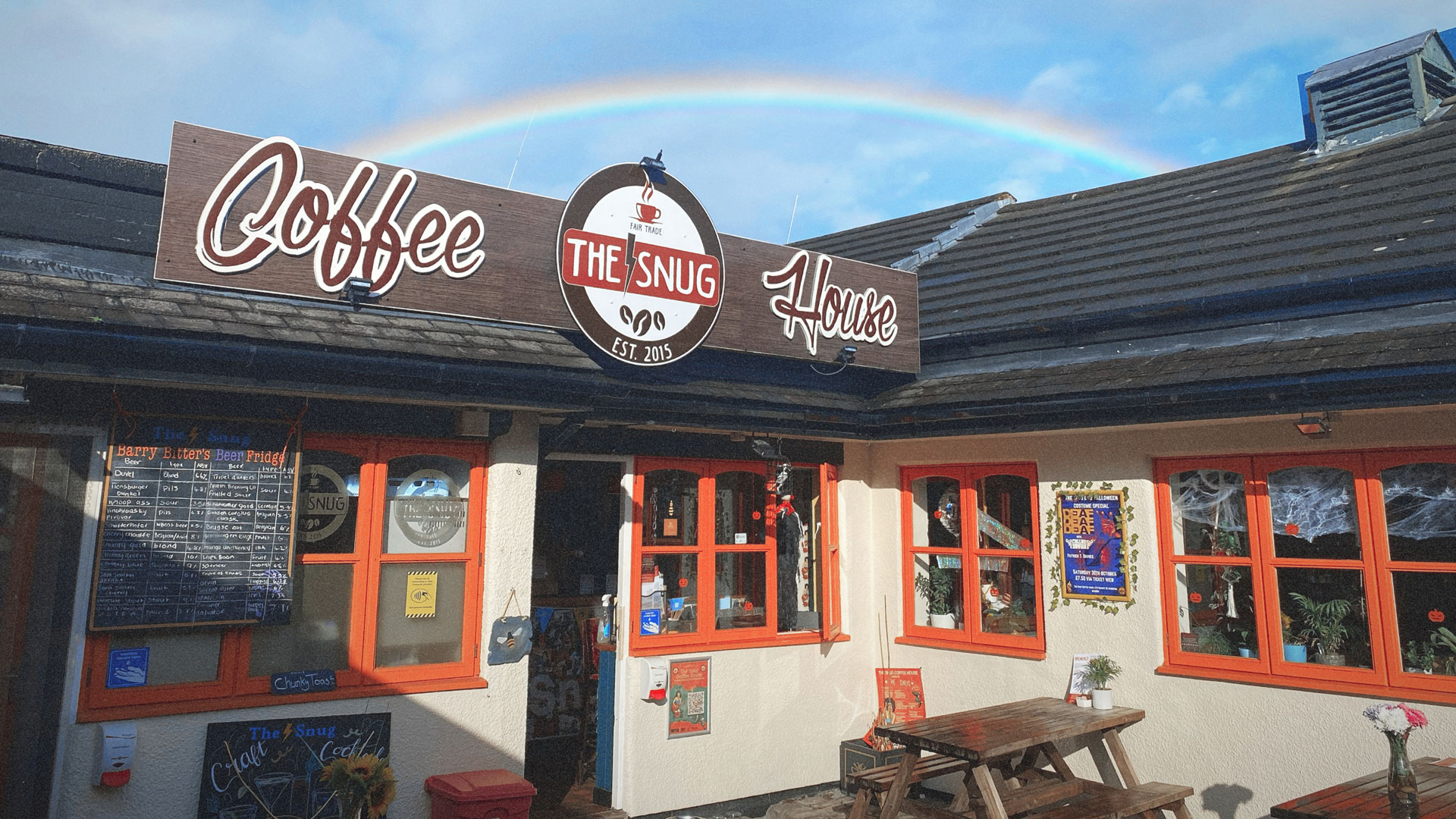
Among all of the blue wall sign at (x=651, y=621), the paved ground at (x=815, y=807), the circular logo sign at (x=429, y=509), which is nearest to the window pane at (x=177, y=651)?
the circular logo sign at (x=429, y=509)

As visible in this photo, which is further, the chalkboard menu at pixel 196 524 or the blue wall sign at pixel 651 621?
the blue wall sign at pixel 651 621

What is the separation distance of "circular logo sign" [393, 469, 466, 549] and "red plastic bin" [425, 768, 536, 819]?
154 cm

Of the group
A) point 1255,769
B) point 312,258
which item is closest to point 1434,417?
point 1255,769

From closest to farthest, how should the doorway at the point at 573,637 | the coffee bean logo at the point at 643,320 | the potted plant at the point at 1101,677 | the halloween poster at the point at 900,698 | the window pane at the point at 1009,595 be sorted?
the coffee bean logo at the point at 643,320
the potted plant at the point at 1101,677
the doorway at the point at 573,637
the window pane at the point at 1009,595
the halloween poster at the point at 900,698

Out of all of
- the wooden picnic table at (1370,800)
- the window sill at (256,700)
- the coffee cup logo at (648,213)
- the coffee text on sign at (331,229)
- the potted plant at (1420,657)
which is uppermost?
the coffee cup logo at (648,213)

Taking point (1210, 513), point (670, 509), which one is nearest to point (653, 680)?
point (670, 509)

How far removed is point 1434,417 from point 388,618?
705 cm

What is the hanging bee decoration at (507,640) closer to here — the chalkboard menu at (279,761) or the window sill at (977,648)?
the chalkboard menu at (279,761)

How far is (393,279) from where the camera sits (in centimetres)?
593

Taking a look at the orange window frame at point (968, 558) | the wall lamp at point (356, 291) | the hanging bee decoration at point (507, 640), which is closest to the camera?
the wall lamp at point (356, 291)

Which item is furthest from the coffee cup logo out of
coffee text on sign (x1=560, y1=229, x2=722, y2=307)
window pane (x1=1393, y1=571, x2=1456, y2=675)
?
window pane (x1=1393, y1=571, x2=1456, y2=675)

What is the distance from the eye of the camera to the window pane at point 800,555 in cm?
843

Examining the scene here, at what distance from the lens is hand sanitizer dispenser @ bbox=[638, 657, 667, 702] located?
7.41m

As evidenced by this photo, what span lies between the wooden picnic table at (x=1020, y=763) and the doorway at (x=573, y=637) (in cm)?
251
